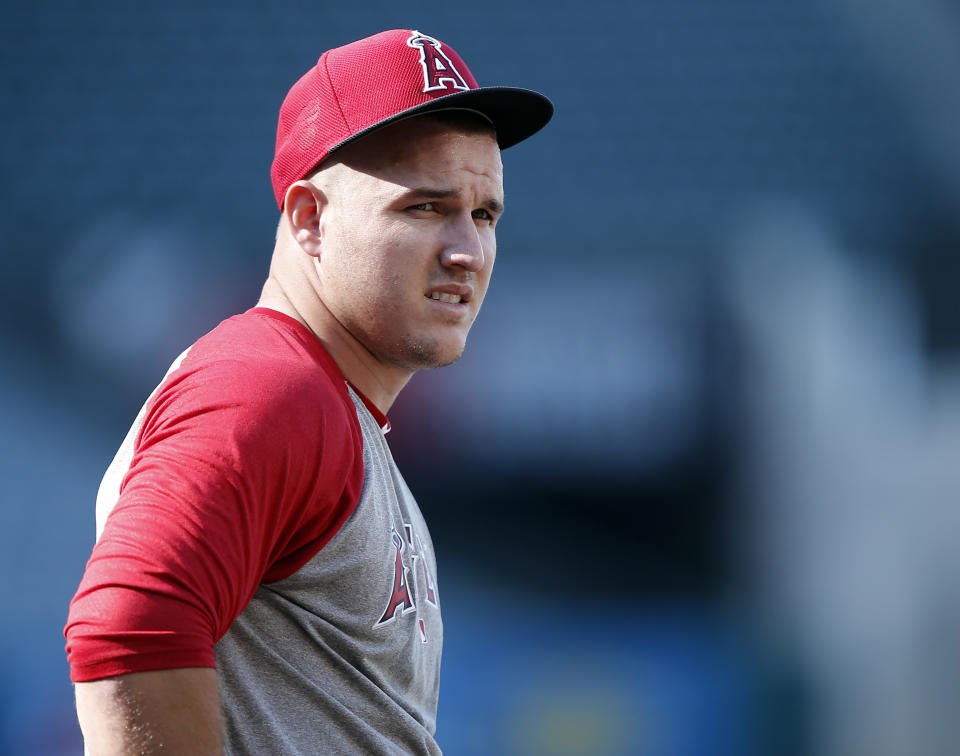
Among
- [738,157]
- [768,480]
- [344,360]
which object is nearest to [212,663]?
[344,360]

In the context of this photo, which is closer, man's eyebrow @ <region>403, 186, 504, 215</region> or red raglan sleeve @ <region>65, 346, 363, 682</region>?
red raglan sleeve @ <region>65, 346, 363, 682</region>

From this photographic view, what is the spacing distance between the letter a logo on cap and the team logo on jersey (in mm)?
595

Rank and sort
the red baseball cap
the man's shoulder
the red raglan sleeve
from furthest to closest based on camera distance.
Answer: the red baseball cap → the man's shoulder → the red raglan sleeve

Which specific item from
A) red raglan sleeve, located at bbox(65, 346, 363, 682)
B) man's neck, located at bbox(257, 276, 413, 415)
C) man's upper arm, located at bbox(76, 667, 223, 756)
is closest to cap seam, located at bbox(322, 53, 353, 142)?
man's neck, located at bbox(257, 276, 413, 415)

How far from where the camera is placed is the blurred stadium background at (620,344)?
3.96 metres

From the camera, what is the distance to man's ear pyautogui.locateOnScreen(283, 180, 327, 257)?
1431 millimetres

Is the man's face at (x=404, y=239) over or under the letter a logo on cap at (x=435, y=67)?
under

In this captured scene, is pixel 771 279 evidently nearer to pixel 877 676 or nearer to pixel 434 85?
pixel 877 676

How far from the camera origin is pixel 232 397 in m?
1.04

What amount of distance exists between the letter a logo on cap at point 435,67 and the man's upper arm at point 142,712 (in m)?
0.81

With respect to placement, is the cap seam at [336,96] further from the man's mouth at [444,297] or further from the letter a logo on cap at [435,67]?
the man's mouth at [444,297]

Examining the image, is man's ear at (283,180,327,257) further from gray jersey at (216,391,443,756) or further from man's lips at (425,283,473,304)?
gray jersey at (216,391,443,756)

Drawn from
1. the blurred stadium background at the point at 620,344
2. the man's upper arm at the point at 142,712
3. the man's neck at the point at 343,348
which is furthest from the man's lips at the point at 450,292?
the blurred stadium background at the point at 620,344

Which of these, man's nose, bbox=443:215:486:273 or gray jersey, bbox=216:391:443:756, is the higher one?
man's nose, bbox=443:215:486:273
